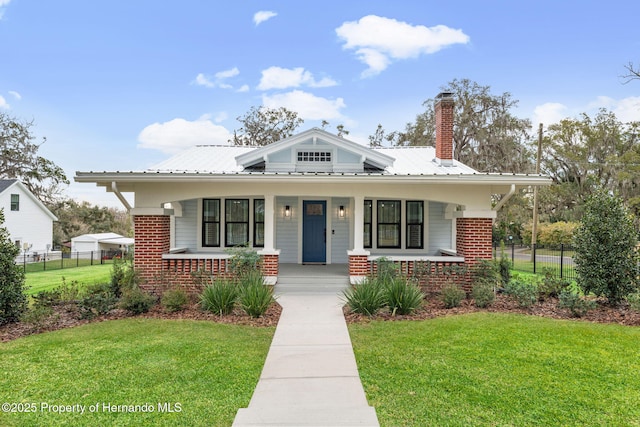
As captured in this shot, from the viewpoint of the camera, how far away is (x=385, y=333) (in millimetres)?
5914

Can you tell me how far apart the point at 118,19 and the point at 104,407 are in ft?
51.5

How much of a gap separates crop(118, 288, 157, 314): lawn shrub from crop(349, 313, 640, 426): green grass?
13.8ft

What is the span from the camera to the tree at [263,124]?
27484mm

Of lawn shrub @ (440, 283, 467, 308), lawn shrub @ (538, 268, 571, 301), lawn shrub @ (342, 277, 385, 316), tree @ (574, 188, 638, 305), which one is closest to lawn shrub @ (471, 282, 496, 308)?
lawn shrub @ (440, 283, 467, 308)

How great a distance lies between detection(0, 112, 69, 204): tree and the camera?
2922 centimetres

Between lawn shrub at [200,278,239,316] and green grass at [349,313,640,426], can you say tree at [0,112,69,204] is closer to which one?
lawn shrub at [200,278,239,316]

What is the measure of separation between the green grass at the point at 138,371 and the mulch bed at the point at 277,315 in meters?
0.47

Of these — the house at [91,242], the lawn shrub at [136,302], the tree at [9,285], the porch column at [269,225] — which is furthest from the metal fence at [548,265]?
the house at [91,242]

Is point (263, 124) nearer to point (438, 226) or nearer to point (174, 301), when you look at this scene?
point (438, 226)

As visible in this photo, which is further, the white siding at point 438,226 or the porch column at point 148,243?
the white siding at point 438,226

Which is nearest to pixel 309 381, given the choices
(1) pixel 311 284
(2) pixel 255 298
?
(2) pixel 255 298

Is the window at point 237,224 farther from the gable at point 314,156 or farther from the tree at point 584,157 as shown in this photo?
the tree at point 584,157

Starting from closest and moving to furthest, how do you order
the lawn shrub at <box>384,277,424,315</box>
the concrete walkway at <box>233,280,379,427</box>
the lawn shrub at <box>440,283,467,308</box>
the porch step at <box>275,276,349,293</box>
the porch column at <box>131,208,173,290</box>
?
the concrete walkway at <box>233,280,379,427</box> → the lawn shrub at <box>384,277,424,315</box> → the lawn shrub at <box>440,283,467,308</box> → the porch column at <box>131,208,173,290</box> → the porch step at <box>275,276,349,293</box>

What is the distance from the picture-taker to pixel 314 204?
37.5 ft
